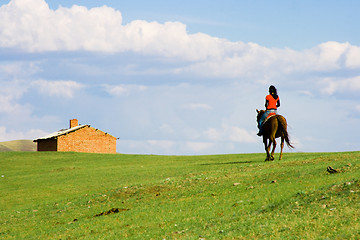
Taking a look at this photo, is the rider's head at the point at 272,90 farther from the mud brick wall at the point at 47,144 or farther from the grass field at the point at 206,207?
the mud brick wall at the point at 47,144

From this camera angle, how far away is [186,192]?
24.7m

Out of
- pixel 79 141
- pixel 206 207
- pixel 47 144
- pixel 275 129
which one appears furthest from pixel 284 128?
pixel 47 144

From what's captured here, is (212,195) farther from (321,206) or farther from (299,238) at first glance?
(299,238)

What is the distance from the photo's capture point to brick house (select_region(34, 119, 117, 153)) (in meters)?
93.3

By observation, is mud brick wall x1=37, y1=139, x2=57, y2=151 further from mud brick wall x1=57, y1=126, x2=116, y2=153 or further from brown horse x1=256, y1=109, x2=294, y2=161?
brown horse x1=256, y1=109, x2=294, y2=161

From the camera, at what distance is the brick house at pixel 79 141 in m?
93.3

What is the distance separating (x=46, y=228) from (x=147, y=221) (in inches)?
212

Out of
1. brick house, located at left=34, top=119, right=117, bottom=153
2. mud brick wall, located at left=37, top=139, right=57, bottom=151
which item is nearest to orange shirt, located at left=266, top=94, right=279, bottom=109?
brick house, located at left=34, top=119, right=117, bottom=153

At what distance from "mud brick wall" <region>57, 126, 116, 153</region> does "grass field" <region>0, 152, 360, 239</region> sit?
5859 centimetres

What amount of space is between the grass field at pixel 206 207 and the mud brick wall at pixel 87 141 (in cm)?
5859

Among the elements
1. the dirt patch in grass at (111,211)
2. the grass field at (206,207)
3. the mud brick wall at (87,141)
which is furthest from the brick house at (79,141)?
the dirt patch in grass at (111,211)

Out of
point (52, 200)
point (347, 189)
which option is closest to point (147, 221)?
point (347, 189)

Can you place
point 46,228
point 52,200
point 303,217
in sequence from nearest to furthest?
1. point 303,217
2. point 46,228
3. point 52,200

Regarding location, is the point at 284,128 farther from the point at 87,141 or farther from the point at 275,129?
the point at 87,141
